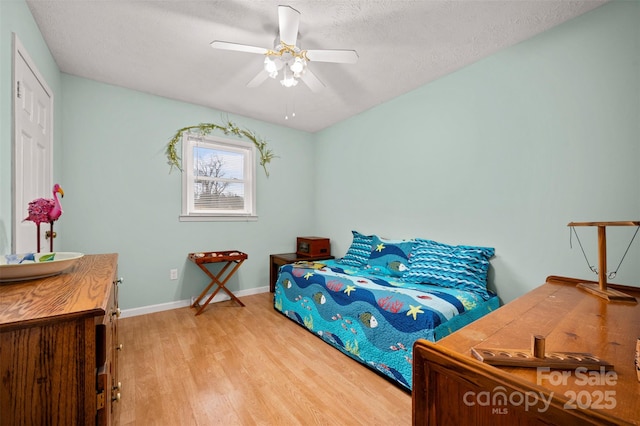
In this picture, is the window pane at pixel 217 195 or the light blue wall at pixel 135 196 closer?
the light blue wall at pixel 135 196

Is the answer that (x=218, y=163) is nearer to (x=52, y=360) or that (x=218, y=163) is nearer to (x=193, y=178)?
(x=193, y=178)

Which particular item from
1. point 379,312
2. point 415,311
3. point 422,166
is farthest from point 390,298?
point 422,166

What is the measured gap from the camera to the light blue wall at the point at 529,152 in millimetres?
1670

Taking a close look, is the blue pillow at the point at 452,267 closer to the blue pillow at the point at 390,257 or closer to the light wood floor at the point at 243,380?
the blue pillow at the point at 390,257

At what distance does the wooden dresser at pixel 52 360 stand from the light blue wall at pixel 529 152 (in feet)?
8.60

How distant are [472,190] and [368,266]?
1.29 meters

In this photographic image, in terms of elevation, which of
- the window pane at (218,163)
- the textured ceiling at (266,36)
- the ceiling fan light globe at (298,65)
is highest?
the textured ceiling at (266,36)

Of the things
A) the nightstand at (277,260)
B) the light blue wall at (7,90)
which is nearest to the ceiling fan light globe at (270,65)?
the light blue wall at (7,90)

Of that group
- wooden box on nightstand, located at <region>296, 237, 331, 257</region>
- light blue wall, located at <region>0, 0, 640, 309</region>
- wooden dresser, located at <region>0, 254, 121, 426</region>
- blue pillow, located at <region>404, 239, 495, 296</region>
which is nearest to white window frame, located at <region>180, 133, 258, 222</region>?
light blue wall, located at <region>0, 0, 640, 309</region>

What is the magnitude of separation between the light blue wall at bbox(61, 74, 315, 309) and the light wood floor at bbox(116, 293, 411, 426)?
2.06 ft

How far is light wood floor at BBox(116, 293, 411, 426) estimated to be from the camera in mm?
1507

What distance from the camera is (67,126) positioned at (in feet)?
8.45

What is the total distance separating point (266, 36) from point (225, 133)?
5.68 ft

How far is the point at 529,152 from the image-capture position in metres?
2.04
